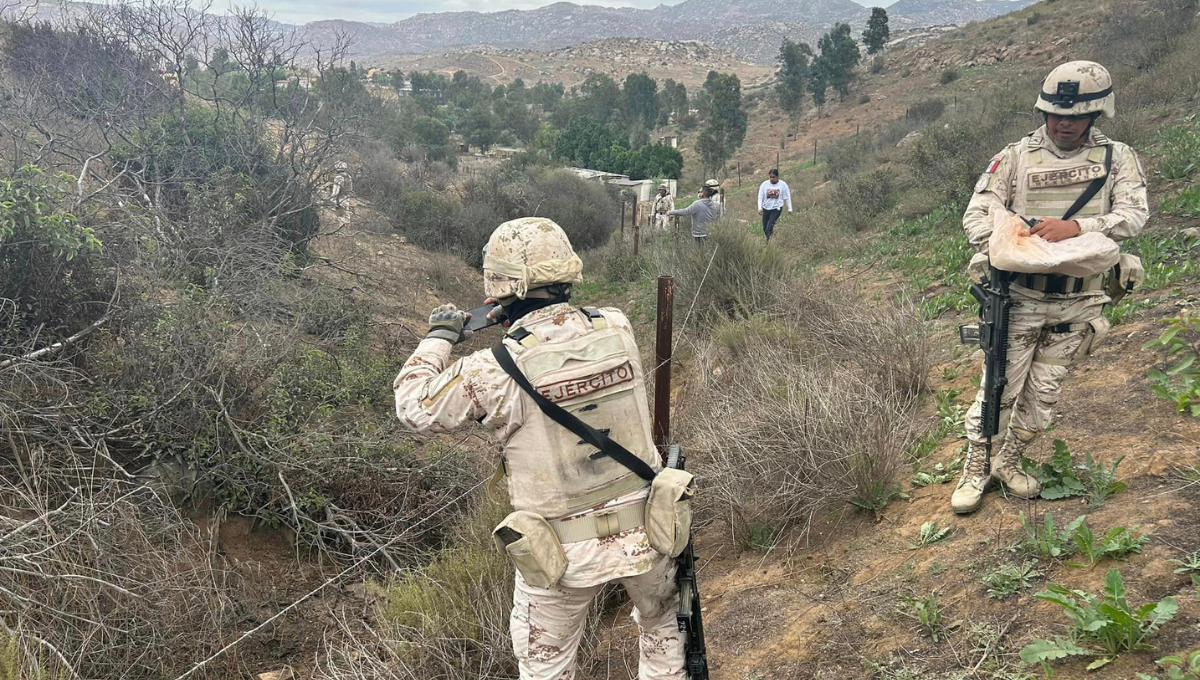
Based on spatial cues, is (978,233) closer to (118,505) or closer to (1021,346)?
(1021,346)

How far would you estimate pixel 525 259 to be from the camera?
207 cm

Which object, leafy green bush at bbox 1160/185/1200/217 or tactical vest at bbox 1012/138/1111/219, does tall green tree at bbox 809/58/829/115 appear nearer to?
leafy green bush at bbox 1160/185/1200/217

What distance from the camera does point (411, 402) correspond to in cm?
201

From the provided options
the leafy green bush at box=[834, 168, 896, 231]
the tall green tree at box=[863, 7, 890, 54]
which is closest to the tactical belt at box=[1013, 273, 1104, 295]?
the leafy green bush at box=[834, 168, 896, 231]

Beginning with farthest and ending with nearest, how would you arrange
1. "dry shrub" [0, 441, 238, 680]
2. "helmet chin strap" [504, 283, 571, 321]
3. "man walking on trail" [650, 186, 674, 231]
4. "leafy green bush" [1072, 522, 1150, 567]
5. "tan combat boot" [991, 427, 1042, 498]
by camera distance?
"man walking on trail" [650, 186, 674, 231] < "tan combat boot" [991, 427, 1042, 498] < "dry shrub" [0, 441, 238, 680] < "leafy green bush" [1072, 522, 1150, 567] < "helmet chin strap" [504, 283, 571, 321]

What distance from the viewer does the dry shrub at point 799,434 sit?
3445mm

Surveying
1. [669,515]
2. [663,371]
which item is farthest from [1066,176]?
[669,515]

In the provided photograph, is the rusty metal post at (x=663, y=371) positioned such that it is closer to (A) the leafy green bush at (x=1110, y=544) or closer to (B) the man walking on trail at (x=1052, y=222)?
(B) the man walking on trail at (x=1052, y=222)

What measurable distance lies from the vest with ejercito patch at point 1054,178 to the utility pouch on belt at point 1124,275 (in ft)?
0.76

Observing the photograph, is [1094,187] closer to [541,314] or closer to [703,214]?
[541,314]

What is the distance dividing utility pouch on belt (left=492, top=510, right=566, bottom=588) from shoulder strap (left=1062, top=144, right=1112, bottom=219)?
8.49 ft

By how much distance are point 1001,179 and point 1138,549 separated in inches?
64.0

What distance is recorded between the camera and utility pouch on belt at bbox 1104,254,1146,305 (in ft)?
9.44

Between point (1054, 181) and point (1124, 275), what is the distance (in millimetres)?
485
